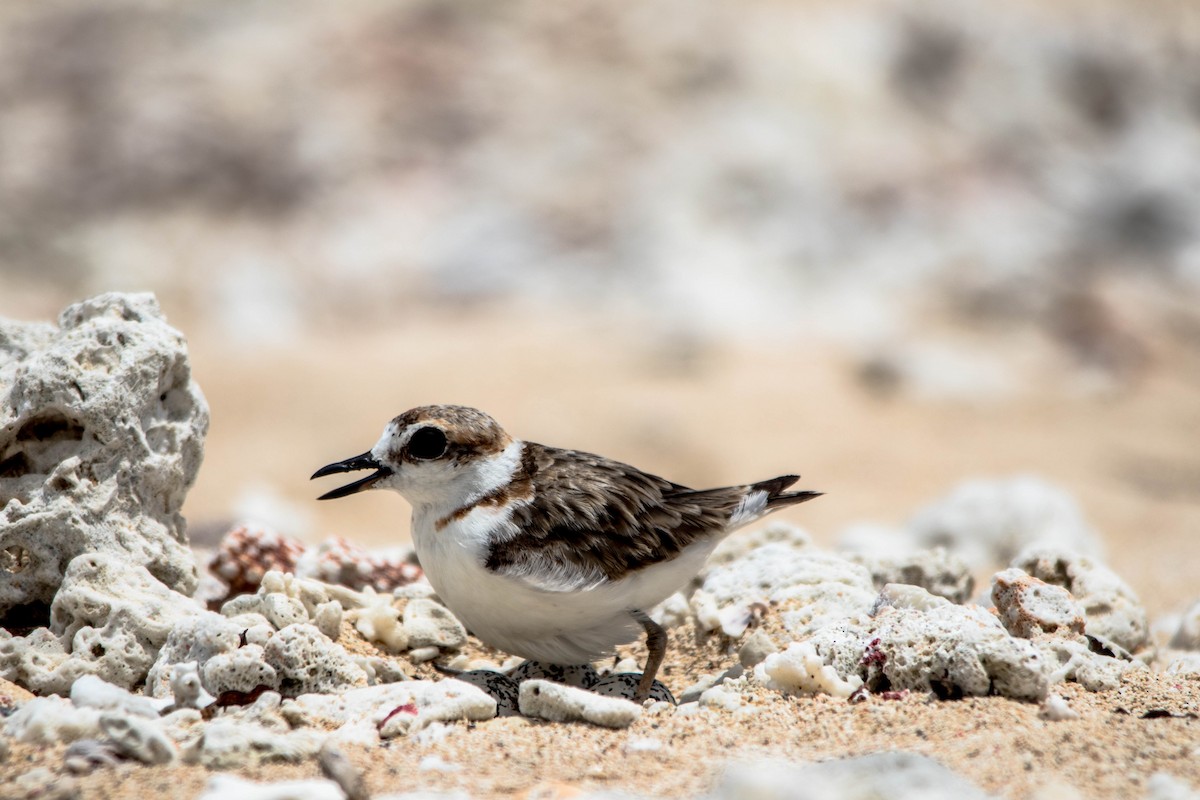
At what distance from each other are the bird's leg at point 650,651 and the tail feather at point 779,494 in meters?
0.75

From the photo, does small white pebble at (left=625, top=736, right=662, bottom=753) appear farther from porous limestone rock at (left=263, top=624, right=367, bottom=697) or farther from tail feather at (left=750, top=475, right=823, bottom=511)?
tail feather at (left=750, top=475, right=823, bottom=511)

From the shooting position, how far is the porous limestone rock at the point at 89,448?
4.22 m

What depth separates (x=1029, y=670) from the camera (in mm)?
3748

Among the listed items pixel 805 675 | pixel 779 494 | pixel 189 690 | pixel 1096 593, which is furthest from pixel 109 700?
pixel 1096 593

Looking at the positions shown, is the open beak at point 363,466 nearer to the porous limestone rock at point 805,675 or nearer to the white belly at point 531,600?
the white belly at point 531,600

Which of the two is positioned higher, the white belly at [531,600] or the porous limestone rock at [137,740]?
the white belly at [531,600]

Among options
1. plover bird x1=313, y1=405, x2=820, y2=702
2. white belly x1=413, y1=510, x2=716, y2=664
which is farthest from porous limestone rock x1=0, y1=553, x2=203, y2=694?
white belly x1=413, y1=510, x2=716, y2=664

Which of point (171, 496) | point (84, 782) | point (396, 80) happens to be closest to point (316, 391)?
point (396, 80)

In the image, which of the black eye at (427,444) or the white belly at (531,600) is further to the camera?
the black eye at (427,444)

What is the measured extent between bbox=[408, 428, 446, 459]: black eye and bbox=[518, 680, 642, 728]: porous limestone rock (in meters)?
0.94

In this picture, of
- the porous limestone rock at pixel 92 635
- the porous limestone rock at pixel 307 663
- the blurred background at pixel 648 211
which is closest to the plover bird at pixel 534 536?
the porous limestone rock at pixel 307 663

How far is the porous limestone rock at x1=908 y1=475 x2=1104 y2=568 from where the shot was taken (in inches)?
294

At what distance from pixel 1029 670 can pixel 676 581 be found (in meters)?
1.31

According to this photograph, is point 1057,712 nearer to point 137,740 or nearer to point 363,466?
point 363,466
